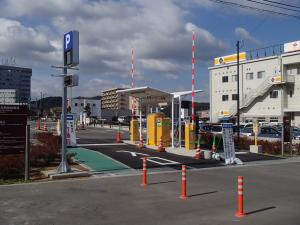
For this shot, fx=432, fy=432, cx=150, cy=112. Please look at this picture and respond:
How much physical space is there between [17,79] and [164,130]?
2028 inches

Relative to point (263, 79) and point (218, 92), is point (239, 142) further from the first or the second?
point (218, 92)

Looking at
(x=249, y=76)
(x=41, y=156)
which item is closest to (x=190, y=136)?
(x=41, y=156)

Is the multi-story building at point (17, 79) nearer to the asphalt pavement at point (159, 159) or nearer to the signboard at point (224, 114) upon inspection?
the signboard at point (224, 114)

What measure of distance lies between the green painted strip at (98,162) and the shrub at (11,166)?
2.64 meters

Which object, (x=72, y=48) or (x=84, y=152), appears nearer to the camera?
(x=72, y=48)

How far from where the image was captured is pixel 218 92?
249ft

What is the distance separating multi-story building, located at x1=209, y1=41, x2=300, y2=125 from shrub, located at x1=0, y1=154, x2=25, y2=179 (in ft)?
164

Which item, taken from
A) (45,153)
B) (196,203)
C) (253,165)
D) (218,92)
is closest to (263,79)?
(218,92)

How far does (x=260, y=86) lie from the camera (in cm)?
6650

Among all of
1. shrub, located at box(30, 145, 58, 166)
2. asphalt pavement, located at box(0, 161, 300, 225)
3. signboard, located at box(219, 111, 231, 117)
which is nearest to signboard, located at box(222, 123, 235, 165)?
asphalt pavement, located at box(0, 161, 300, 225)

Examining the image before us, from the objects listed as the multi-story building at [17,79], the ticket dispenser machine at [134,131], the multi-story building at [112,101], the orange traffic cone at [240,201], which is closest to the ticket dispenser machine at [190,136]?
the ticket dispenser machine at [134,131]

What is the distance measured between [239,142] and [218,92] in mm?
49576

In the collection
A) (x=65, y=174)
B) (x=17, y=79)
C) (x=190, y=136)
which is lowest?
(x=65, y=174)

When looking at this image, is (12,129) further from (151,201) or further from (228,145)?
(228,145)
